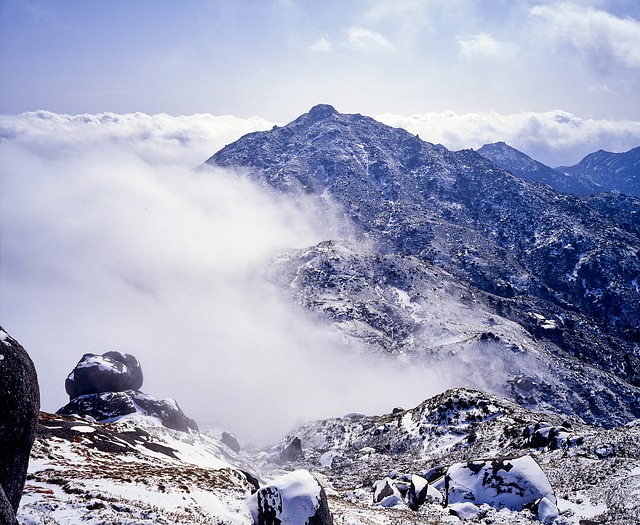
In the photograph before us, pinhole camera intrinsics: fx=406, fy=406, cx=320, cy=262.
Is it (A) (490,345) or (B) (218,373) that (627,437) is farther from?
(B) (218,373)

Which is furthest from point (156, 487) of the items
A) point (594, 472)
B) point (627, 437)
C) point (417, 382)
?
point (417, 382)

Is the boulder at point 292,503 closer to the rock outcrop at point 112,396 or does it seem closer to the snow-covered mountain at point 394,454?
the snow-covered mountain at point 394,454

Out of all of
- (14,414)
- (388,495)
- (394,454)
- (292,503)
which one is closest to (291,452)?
(394,454)

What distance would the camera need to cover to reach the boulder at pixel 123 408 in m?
72.6

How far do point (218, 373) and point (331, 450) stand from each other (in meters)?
87.4

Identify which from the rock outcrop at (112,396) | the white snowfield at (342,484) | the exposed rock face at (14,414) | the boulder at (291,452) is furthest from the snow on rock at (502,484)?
the boulder at (291,452)

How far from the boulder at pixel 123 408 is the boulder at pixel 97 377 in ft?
8.66

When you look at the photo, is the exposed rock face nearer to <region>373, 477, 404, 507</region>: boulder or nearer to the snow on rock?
<region>373, 477, 404, 507</region>: boulder

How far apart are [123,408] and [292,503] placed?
6181cm

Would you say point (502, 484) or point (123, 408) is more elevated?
point (502, 484)

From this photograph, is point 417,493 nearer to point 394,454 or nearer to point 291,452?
point 394,454

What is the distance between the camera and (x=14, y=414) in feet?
55.3

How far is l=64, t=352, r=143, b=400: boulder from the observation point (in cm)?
7994

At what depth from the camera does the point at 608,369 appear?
172 metres
